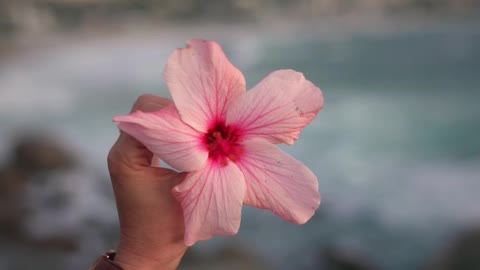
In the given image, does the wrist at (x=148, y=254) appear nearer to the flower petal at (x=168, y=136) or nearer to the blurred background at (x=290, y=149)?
the flower petal at (x=168, y=136)

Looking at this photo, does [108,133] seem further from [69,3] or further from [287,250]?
[287,250]

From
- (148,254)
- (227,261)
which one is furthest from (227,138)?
(227,261)

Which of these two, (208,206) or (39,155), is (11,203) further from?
(208,206)

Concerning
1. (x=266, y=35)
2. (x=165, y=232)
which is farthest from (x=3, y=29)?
(x=165, y=232)

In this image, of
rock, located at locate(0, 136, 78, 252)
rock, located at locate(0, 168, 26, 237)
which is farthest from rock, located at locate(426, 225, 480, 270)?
rock, located at locate(0, 168, 26, 237)

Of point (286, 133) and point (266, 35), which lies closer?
point (286, 133)

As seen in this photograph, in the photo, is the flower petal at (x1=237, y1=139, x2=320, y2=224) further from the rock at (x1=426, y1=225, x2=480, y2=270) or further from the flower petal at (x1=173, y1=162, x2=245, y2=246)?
the rock at (x1=426, y1=225, x2=480, y2=270)
